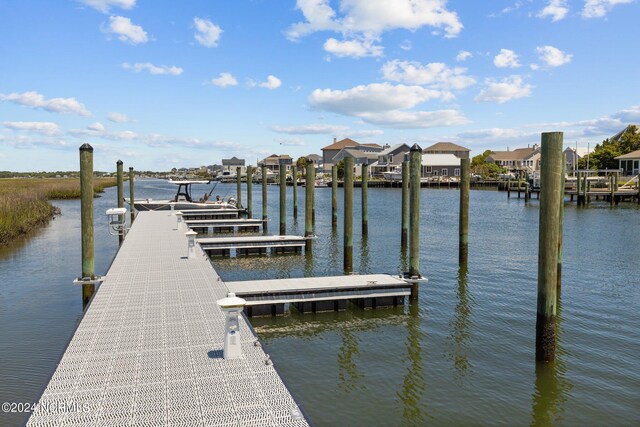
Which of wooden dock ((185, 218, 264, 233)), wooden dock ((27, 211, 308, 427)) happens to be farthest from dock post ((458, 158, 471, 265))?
wooden dock ((185, 218, 264, 233))

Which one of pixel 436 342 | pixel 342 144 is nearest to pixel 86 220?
pixel 436 342

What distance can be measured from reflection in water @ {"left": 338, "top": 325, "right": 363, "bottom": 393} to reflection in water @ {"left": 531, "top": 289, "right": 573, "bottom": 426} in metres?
3.15

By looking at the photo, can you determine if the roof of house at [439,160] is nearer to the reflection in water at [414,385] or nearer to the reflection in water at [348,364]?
the reflection in water at [414,385]

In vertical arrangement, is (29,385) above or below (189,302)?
below

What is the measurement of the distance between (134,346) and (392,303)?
7.92 metres

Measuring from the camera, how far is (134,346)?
878 cm

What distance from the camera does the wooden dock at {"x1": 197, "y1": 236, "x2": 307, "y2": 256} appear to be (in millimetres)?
22969

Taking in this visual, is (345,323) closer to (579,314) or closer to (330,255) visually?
(579,314)

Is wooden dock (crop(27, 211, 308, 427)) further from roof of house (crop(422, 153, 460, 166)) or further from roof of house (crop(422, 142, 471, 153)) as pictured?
roof of house (crop(422, 142, 471, 153))

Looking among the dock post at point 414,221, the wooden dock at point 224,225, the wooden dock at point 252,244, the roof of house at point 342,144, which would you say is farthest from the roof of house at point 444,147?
the dock post at point 414,221

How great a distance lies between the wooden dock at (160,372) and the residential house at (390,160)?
10828 cm

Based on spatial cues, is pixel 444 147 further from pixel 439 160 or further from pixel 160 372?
pixel 160 372

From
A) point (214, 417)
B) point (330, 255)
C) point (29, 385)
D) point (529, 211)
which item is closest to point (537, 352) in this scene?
point (214, 417)

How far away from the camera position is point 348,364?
35.1 ft
